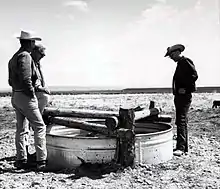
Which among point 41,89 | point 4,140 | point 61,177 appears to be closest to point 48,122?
point 41,89

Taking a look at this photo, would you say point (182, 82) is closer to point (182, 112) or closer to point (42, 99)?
point (182, 112)

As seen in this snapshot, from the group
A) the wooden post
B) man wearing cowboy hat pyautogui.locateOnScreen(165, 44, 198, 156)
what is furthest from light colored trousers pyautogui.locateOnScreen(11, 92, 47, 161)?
man wearing cowboy hat pyautogui.locateOnScreen(165, 44, 198, 156)

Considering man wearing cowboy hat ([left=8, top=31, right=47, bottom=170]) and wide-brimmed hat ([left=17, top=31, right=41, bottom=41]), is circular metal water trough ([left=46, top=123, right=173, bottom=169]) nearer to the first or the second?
man wearing cowboy hat ([left=8, top=31, right=47, bottom=170])

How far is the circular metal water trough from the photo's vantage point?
258 inches

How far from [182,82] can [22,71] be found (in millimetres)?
3372

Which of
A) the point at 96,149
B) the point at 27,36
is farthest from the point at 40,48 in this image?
the point at 96,149

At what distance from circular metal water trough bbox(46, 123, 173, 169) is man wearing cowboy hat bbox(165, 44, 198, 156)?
2.19 feet

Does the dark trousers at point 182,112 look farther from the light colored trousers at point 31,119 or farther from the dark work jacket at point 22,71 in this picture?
the dark work jacket at point 22,71

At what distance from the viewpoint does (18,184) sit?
5.76 meters

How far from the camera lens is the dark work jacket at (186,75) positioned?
7.55 meters

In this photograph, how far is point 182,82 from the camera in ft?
25.2

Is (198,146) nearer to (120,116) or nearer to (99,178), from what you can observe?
(120,116)

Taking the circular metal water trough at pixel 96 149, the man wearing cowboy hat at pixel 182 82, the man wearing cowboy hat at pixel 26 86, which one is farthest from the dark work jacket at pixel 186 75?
the man wearing cowboy hat at pixel 26 86

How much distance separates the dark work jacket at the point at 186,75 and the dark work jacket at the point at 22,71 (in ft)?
9.98
